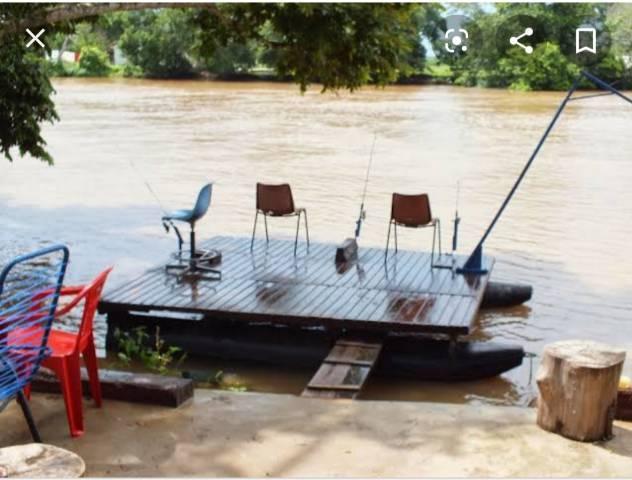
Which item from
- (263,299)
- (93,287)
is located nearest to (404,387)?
(263,299)

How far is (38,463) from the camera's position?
302cm

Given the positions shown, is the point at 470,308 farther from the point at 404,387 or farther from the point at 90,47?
the point at 90,47

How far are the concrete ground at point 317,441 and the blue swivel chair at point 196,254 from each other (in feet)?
10.4

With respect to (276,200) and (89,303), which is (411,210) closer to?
(276,200)

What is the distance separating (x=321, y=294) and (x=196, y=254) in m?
1.63

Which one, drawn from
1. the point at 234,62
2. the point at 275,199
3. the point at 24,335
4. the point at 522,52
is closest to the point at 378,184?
the point at 275,199

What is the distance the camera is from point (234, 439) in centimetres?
431

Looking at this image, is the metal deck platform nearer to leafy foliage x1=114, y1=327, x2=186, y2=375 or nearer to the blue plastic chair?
leafy foliage x1=114, y1=327, x2=186, y2=375

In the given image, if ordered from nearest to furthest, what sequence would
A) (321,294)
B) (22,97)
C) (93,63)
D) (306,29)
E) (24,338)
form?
(24,338)
(306,29)
(321,294)
(22,97)
(93,63)

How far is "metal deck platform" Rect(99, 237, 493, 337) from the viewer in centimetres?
690

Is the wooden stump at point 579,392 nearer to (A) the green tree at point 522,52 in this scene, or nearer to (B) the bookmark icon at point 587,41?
(B) the bookmark icon at point 587,41

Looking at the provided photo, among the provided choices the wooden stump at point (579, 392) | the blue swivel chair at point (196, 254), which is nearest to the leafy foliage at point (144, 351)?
the blue swivel chair at point (196, 254)

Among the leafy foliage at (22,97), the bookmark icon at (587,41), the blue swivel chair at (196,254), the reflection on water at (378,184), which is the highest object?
the bookmark icon at (587,41)

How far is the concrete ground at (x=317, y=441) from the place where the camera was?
3982 millimetres
